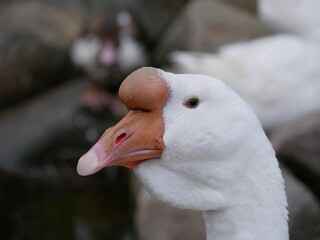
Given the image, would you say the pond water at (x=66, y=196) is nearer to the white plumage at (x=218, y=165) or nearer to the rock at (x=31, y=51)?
the rock at (x=31, y=51)

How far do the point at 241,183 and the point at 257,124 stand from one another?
6.4 inches

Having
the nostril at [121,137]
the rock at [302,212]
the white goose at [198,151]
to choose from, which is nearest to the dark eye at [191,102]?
the white goose at [198,151]

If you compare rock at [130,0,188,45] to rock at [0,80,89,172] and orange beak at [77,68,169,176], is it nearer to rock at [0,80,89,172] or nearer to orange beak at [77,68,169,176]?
rock at [0,80,89,172]

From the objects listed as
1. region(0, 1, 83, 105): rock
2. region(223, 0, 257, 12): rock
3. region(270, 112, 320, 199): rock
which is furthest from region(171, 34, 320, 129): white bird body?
region(0, 1, 83, 105): rock

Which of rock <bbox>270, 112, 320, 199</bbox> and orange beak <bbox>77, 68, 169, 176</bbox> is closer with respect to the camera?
orange beak <bbox>77, 68, 169, 176</bbox>

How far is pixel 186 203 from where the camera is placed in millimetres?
1868

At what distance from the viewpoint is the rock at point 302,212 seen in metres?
3.90

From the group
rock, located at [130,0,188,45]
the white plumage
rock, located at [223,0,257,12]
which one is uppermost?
the white plumage

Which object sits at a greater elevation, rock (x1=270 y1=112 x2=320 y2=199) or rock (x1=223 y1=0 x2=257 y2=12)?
rock (x1=270 y1=112 x2=320 y2=199)

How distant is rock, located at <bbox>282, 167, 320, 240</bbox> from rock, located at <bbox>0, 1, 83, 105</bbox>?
11.2ft

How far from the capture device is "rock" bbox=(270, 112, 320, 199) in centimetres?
412

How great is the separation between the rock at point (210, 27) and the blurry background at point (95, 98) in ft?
0.04

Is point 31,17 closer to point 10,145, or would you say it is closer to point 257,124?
point 10,145

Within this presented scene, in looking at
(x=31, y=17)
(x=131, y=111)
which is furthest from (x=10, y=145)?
(x=131, y=111)
